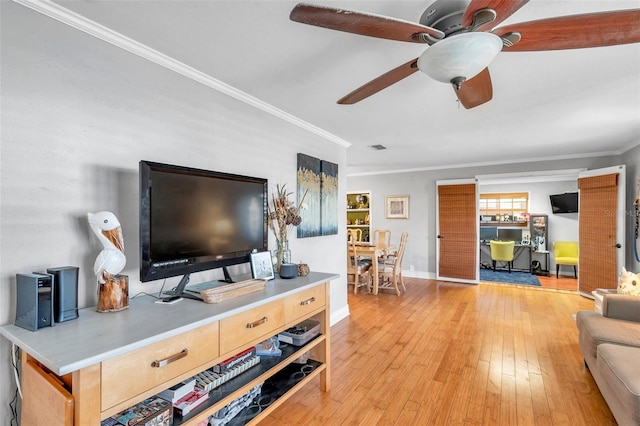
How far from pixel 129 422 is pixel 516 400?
246 cm

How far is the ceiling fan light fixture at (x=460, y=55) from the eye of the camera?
115 cm

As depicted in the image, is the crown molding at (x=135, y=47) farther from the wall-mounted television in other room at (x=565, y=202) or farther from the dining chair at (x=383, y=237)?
the wall-mounted television in other room at (x=565, y=202)

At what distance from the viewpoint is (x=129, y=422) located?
1.26 metres

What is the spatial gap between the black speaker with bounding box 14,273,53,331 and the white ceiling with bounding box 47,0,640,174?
4.24 feet

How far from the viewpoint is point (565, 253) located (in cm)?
656

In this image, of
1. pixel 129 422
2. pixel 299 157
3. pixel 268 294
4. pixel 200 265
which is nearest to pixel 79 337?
pixel 129 422

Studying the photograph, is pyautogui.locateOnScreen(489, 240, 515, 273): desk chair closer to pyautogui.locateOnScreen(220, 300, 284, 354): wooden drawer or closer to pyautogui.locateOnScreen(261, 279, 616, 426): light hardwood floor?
pyautogui.locateOnScreen(261, 279, 616, 426): light hardwood floor

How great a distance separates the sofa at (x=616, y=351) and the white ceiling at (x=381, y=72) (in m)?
1.78

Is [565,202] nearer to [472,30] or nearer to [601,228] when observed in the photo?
[601,228]

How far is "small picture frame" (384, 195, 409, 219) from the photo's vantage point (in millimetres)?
6643

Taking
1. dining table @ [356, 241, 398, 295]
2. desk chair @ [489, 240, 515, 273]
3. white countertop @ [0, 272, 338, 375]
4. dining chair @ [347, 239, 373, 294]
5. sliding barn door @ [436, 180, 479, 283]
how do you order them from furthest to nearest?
1. desk chair @ [489, 240, 515, 273]
2. sliding barn door @ [436, 180, 479, 283]
3. dining chair @ [347, 239, 373, 294]
4. dining table @ [356, 241, 398, 295]
5. white countertop @ [0, 272, 338, 375]

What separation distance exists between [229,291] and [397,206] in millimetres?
5580

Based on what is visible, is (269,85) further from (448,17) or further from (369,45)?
(448,17)

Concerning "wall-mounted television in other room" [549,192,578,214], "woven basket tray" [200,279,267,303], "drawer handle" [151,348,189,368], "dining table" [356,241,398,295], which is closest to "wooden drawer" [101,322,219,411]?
"drawer handle" [151,348,189,368]
